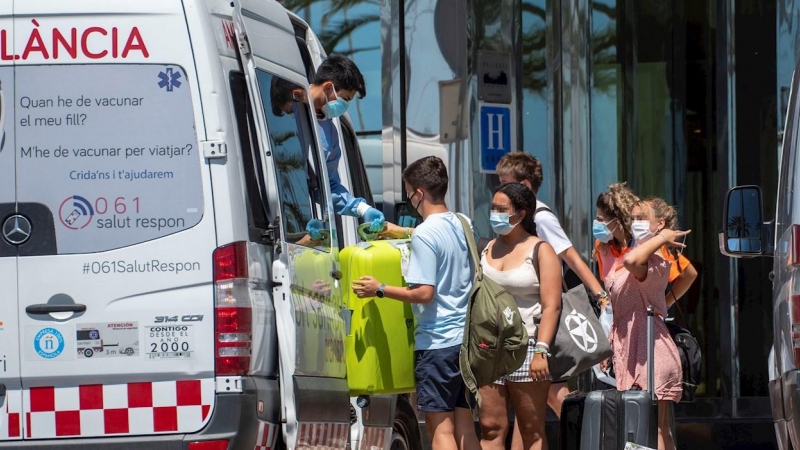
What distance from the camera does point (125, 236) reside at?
5410mm

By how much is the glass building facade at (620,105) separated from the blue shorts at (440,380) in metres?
4.47

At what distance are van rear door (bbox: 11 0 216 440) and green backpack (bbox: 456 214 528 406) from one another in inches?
65.6

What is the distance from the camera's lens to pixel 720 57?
39.1 feet

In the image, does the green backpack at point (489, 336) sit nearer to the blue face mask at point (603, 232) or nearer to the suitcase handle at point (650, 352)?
the suitcase handle at point (650, 352)

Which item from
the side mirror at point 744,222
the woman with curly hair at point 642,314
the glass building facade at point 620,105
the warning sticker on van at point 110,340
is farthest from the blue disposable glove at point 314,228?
the glass building facade at point 620,105

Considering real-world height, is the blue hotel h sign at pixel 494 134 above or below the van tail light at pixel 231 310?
above

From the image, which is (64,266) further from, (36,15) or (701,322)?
(701,322)

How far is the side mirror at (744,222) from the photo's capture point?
645 centimetres

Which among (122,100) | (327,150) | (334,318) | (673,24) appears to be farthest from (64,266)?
(673,24)

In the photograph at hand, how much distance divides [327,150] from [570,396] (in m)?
1.66

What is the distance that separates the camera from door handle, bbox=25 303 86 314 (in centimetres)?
541

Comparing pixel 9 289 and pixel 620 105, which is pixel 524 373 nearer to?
pixel 9 289

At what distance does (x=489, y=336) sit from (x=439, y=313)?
0.29 meters

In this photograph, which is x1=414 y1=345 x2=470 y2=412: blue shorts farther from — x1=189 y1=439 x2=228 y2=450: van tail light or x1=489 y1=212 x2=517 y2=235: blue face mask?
x1=189 y1=439 x2=228 y2=450: van tail light
